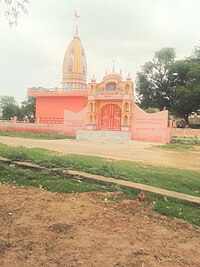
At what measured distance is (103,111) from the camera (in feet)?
91.6

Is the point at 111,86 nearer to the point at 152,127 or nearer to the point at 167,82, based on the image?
the point at 152,127

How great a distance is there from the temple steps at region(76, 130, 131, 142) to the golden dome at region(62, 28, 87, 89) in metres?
13.8

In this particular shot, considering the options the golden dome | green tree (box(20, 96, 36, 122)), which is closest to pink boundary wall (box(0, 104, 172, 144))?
the golden dome

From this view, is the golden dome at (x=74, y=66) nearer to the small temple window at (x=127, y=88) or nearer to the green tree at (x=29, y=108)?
the green tree at (x=29, y=108)

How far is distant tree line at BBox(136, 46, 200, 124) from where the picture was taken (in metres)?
32.6

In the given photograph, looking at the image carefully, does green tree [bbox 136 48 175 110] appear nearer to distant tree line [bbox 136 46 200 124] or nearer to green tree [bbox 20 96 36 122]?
distant tree line [bbox 136 46 200 124]

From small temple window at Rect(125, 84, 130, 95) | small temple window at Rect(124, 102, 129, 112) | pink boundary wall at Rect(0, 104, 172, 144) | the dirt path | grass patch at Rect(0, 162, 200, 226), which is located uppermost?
small temple window at Rect(125, 84, 130, 95)

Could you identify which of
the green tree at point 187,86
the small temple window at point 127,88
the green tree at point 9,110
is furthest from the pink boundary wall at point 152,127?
the green tree at point 9,110

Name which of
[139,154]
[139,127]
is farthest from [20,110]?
[139,154]

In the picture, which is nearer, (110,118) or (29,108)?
(110,118)

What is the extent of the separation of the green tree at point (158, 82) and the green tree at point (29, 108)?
18.3 meters

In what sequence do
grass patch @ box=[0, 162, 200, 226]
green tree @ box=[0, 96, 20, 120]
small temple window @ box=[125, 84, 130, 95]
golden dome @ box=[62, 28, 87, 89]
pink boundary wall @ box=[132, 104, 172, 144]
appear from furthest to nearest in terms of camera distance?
green tree @ box=[0, 96, 20, 120] → golden dome @ box=[62, 28, 87, 89] → small temple window @ box=[125, 84, 130, 95] → pink boundary wall @ box=[132, 104, 172, 144] → grass patch @ box=[0, 162, 200, 226]

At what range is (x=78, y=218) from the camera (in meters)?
3.90

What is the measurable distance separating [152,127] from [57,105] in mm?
13537
